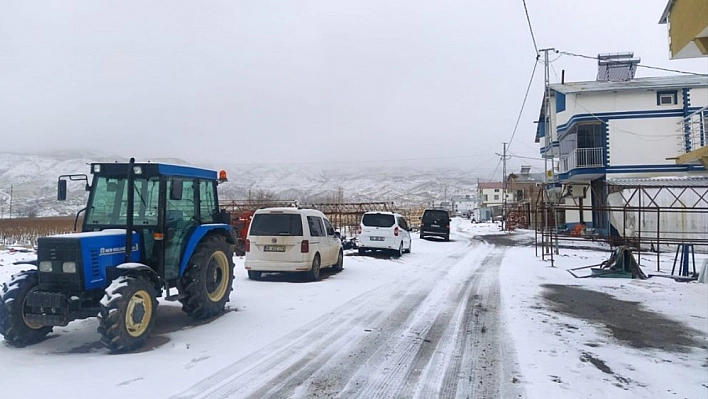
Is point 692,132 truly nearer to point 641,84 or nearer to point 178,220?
point 641,84

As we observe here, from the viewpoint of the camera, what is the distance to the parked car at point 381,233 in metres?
20.0

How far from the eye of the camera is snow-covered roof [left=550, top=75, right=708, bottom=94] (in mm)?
30594

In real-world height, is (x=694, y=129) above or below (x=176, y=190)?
above

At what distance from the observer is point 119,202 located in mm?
7281

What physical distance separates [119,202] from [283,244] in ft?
17.7

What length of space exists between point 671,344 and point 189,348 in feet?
22.0

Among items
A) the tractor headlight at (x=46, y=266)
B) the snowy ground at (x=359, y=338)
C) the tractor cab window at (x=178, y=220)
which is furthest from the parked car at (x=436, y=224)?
the tractor headlight at (x=46, y=266)

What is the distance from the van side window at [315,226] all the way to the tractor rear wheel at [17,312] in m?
7.12

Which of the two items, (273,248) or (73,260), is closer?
(73,260)

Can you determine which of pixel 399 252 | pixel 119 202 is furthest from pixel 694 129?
pixel 119 202

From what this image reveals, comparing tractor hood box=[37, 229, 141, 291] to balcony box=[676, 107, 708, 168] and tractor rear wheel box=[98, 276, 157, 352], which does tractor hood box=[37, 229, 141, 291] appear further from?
balcony box=[676, 107, 708, 168]

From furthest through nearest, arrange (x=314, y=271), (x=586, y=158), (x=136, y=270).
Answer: (x=586, y=158), (x=314, y=271), (x=136, y=270)

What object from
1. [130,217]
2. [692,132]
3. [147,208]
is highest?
[692,132]

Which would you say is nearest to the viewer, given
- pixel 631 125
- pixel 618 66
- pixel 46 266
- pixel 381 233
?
pixel 46 266
